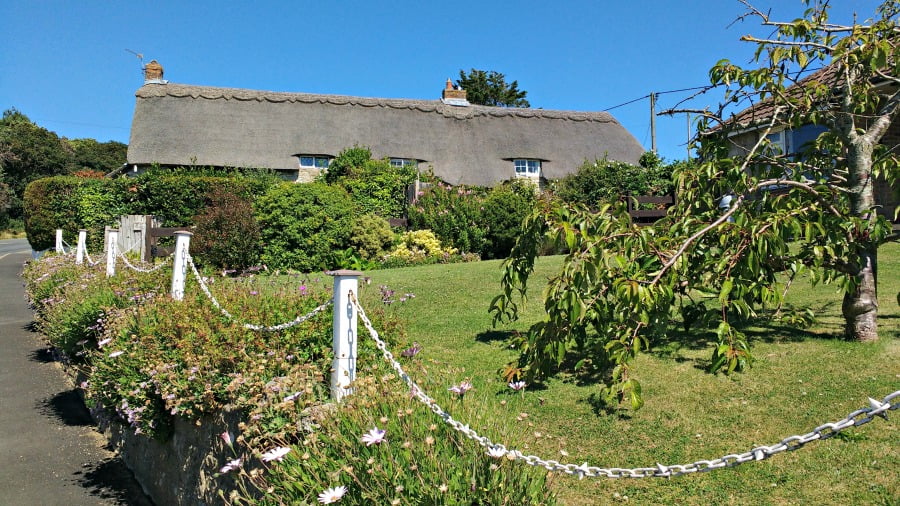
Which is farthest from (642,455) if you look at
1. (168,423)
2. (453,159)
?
(453,159)

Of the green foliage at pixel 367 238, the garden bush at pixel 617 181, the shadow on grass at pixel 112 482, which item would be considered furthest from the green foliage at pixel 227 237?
the garden bush at pixel 617 181

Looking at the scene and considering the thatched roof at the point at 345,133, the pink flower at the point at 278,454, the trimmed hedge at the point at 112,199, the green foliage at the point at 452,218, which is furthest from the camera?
the thatched roof at the point at 345,133

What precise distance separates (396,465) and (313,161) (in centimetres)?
2538

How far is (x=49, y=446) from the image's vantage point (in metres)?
6.55

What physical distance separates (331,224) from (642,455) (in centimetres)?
1258

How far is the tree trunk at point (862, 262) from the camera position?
5.38 meters

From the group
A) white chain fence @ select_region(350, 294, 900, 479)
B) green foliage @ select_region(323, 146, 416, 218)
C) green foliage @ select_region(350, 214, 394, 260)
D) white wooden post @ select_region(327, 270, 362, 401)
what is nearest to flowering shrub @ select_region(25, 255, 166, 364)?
white wooden post @ select_region(327, 270, 362, 401)

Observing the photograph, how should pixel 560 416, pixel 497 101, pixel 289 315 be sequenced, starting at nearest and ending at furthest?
pixel 560 416
pixel 289 315
pixel 497 101

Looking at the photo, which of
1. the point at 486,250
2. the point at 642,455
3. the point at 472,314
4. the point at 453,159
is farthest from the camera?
the point at 453,159

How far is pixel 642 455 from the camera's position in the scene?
3980 millimetres

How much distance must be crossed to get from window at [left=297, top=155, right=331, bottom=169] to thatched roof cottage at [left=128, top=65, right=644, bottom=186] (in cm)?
4

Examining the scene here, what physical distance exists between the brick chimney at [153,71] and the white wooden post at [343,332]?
29.1 metres

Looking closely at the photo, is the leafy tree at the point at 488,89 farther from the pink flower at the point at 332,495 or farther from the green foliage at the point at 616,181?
the pink flower at the point at 332,495

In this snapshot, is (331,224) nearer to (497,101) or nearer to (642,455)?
(642,455)
